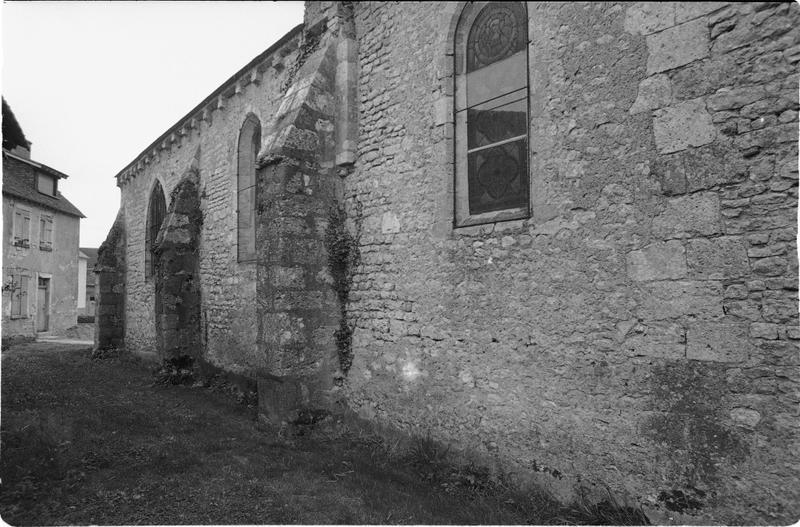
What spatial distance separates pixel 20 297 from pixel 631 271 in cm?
2347

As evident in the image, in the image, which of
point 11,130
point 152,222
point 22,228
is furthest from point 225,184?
point 22,228

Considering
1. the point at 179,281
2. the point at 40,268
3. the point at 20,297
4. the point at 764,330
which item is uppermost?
the point at 40,268

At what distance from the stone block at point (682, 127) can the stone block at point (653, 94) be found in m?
0.07

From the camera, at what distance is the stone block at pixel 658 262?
11.1 ft

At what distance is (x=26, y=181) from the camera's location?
19406 mm

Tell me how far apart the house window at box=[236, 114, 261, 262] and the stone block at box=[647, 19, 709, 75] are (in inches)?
304

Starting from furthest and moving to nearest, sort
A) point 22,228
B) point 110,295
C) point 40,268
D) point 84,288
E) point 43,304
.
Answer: point 84,288
point 43,304
point 40,268
point 22,228
point 110,295

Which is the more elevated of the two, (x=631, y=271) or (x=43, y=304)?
(x=631, y=271)

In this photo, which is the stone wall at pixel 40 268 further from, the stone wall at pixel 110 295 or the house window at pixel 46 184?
the stone wall at pixel 110 295

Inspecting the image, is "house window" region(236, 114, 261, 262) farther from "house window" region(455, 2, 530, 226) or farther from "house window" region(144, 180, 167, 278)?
"house window" region(455, 2, 530, 226)

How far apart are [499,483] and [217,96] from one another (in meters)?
9.71

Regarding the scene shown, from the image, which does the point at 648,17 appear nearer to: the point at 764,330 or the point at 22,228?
the point at 764,330

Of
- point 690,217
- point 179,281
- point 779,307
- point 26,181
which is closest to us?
point 779,307

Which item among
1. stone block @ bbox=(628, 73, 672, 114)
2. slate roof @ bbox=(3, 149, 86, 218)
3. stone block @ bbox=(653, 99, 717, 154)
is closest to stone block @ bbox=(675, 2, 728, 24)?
stone block @ bbox=(628, 73, 672, 114)
